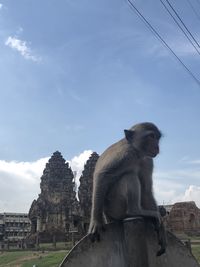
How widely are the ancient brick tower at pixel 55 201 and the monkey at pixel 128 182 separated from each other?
49675 mm

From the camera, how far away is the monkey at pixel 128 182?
4.20 metres

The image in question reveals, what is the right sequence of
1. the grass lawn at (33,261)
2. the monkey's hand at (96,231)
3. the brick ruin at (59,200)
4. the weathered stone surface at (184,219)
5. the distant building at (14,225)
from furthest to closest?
1. the distant building at (14,225)
2. the brick ruin at (59,200)
3. the weathered stone surface at (184,219)
4. the grass lawn at (33,261)
5. the monkey's hand at (96,231)

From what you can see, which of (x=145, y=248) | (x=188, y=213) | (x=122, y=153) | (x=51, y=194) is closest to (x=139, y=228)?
(x=145, y=248)

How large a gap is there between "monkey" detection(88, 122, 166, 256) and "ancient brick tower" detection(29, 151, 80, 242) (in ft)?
163

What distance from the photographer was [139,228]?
13.3 ft

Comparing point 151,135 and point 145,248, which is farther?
point 151,135

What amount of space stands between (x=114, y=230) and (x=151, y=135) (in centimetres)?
104

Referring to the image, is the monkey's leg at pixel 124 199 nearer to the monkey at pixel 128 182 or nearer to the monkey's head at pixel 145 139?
the monkey at pixel 128 182

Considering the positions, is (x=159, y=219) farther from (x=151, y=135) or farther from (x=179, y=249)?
(x=151, y=135)

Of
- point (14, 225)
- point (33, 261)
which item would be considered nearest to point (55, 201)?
point (33, 261)

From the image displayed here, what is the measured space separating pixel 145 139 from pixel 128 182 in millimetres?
490

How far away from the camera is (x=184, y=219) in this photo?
48.7m

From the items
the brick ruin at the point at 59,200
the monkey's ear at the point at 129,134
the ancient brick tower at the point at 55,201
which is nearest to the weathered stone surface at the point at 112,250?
the monkey's ear at the point at 129,134

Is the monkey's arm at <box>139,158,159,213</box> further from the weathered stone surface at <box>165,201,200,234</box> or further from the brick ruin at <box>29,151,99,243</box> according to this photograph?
the brick ruin at <box>29,151,99,243</box>
